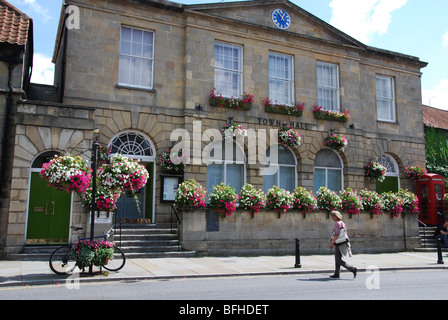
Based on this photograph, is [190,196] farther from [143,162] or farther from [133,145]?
[133,145]

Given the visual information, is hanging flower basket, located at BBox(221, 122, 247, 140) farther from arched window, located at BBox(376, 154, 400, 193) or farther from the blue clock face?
arched window, located at BBox(376, 154, 400, 193)

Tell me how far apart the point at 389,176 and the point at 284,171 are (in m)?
6.26

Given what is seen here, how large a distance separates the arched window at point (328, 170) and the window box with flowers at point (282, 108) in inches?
90.3

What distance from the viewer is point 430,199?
20.6m

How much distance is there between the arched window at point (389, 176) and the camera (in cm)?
2122

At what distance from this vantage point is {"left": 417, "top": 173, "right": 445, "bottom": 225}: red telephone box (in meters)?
20.2

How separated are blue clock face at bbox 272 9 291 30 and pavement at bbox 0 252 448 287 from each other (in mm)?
10548

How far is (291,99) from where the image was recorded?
63.4 ft

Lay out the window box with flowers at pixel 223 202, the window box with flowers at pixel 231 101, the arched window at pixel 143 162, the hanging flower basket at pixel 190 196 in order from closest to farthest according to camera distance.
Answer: the hanging flower basket at pixel 190 196 < the window box with flowers at pixel 223 202 < the arched window at pixel 143 162 < the window box with flowers at pixel 231 101

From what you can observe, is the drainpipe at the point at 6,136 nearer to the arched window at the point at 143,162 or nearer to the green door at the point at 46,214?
the green door at the point at 46,214
